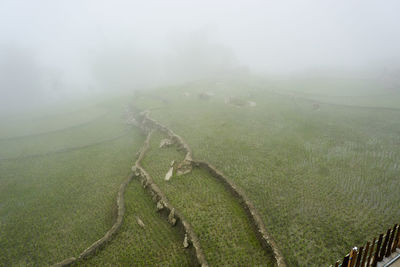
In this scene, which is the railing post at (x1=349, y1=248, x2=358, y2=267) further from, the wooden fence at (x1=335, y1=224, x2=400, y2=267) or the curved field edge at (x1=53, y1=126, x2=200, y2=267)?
the curved field edge at (x1=53, y1=126, x2=200, y2=267)

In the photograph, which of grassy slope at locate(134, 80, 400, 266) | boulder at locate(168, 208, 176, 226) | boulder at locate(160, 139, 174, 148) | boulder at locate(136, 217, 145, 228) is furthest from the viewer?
boulder at locate(160, 139, 174, 148)

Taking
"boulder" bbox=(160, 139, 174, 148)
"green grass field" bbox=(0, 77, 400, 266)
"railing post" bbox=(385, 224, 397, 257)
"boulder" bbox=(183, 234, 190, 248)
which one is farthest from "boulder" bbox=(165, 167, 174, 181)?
"railing post" bbox=(385, 224, 397, 257)

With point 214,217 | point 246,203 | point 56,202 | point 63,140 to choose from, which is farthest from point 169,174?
point 63,140

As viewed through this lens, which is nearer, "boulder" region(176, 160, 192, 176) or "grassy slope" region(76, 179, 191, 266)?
"grassy slope" region(76, 179, 191, 266)

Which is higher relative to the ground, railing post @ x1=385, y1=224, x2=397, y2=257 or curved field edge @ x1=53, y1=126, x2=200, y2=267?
railing post @ x1=385, y1=224, x2=397, y2=257

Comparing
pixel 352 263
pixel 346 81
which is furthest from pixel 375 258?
pixel 346 81

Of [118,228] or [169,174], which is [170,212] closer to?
[118,228]

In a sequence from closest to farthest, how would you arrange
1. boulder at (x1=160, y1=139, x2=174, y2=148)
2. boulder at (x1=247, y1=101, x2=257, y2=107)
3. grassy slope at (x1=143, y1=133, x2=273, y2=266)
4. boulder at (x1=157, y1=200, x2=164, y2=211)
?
grassy slope at (x1=143, y1=133, x2=273, y2=266)
boulder at (x1=157, y1=200, x2=164, y2=211)
boulder at (x1=160, y1=139, x2=174, y2=148)
boulder at (x1=247, y1=101, x2=257, y2=107)
